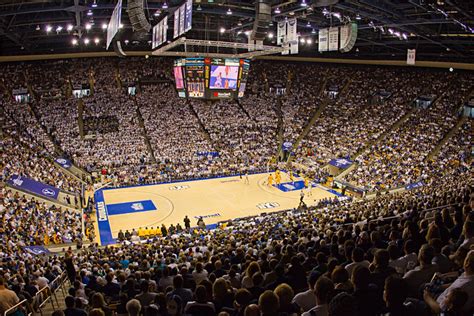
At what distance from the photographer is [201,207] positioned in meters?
29.8

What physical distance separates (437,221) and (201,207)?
906 inches

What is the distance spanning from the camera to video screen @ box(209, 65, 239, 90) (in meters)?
32.4

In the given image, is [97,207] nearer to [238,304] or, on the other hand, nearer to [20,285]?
[20,285]

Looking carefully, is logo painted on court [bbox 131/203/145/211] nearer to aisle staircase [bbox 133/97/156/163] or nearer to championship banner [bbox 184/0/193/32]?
aisle staircase [bbox 133/97/156/163]

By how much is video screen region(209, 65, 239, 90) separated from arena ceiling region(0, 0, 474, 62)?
14.0ft

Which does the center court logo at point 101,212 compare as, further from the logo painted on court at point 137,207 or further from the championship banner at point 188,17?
the championship banner at point 188,17

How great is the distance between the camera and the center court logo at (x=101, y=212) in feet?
91.2

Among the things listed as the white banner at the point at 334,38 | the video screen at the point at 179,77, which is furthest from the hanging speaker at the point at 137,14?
the video screen at the point at 179,77

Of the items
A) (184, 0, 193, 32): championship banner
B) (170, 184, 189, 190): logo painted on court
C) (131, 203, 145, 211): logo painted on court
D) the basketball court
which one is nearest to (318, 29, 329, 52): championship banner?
(184, 0, 193, 32): championship banner

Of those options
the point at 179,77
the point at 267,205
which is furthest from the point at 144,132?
the point at 267,205

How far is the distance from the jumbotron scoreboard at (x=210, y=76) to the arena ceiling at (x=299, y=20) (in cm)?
386

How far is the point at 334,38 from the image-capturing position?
938 inches

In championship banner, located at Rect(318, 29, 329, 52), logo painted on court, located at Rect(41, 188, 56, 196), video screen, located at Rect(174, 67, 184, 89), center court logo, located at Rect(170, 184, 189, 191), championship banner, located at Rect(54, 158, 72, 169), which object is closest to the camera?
championship banner, located at Rect(318, 29, 329, 52)

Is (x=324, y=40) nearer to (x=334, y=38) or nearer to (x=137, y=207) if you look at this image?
(x=334, y=38)
